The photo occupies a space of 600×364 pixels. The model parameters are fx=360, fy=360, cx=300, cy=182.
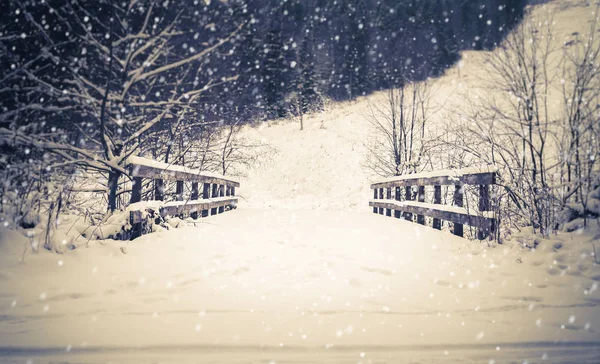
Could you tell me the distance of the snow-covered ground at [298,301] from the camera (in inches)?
91.1

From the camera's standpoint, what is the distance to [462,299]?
329 centimetres

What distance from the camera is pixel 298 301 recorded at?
317 centimetres

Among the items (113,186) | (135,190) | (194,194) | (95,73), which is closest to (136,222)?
(135,190)

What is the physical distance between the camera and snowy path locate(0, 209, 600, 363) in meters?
2.36

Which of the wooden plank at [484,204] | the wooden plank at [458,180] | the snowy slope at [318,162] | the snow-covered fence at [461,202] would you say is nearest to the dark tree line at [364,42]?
the snowy slope at [318,162]

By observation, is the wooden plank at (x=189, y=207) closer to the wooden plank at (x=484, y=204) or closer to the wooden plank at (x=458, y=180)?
the wooden plank at (x=458, y=180)

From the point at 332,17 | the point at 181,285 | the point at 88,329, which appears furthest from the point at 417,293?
the point at 332,17

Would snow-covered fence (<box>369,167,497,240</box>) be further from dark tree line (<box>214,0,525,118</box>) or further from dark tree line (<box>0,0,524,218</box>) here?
dark tree line (<box>214,0,525,118</box>)

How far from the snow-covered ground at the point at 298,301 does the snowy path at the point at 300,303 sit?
14 millimetres

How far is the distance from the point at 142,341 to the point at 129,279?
4.57 ft

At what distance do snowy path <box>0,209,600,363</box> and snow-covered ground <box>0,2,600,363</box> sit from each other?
0.01 m

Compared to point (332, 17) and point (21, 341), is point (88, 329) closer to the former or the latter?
point (21, 341)

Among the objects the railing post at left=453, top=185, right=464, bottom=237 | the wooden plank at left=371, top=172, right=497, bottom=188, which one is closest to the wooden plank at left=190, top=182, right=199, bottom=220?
the wooden plank at left=371, top=172, right=497, bottom=188

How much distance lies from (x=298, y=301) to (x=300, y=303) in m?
0.05
